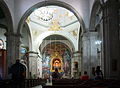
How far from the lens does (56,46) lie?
43125 mm

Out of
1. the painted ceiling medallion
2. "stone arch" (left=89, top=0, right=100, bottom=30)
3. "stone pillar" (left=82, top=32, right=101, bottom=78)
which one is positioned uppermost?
the painted ceiling medallion

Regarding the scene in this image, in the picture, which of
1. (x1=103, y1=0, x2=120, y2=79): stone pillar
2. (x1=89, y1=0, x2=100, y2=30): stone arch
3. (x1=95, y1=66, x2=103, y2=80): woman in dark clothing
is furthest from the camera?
(x1=89, y1=0, x2=100, y2=30): stone arch

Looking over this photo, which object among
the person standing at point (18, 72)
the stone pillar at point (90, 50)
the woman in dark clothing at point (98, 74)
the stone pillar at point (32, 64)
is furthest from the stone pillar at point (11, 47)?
the stone pillar at point (32, 64)

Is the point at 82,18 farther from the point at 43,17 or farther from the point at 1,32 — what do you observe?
the point at 43,17

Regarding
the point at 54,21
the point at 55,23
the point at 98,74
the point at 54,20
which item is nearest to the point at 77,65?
the point at 55,23

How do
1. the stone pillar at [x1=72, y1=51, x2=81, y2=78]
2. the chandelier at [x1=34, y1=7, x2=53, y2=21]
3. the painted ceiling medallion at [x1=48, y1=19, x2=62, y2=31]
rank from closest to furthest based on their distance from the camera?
the stone pillar at [x1=72, y1=51, x2=81, y2=78] → the chandelier at [x1=34, y1=7, x2=53, y2=21] → the painted ceiling medallion at [x1=48, y1=19, x2=62, y2=31]

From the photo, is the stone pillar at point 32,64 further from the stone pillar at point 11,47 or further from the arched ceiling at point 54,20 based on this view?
the stone pillar at point 11,47

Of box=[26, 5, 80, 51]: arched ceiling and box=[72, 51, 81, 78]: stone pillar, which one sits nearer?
box=[72, 51, 81, 78]: stone pillar

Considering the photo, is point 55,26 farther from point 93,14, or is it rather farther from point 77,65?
point 93,14

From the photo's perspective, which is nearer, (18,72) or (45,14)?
(18,72)

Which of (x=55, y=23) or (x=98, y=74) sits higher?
(x=55, y=23)

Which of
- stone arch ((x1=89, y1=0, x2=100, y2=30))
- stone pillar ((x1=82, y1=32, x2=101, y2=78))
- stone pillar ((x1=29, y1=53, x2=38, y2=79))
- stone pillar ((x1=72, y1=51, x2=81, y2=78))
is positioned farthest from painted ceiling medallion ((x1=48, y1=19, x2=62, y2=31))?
stone arch ((x1=89, y1=0, x2=100, y2=30))

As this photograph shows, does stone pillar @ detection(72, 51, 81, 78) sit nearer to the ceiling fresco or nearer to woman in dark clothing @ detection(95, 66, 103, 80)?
the ceiling fresco

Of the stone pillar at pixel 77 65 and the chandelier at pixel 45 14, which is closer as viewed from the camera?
the stone pillar at pixel 77 65
